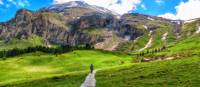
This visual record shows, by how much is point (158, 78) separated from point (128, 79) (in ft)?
24.3

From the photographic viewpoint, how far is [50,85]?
95.4m

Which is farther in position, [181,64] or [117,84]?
[181,64]

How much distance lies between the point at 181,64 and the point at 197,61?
4.65 metres

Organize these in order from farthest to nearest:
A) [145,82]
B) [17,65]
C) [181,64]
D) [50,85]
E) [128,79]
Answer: [17,65], [181,64], [50,85], [128,79], [145,82]

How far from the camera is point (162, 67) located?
100375mm

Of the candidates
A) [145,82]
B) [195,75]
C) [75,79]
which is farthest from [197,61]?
[75,79]

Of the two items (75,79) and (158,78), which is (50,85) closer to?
(75,79)

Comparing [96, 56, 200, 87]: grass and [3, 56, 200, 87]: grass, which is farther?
[3, 56, 200, 87]: grass

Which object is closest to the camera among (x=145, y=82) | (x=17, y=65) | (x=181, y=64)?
(x=145, y=82)

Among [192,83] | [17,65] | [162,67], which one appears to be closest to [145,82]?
[192,83]

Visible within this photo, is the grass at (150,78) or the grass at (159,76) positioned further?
the grass at (150,78)

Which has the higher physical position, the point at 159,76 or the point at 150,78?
the point at 159,76

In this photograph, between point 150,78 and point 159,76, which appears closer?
point 150,78

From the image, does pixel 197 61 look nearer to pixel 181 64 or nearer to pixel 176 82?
pixel 181 64
